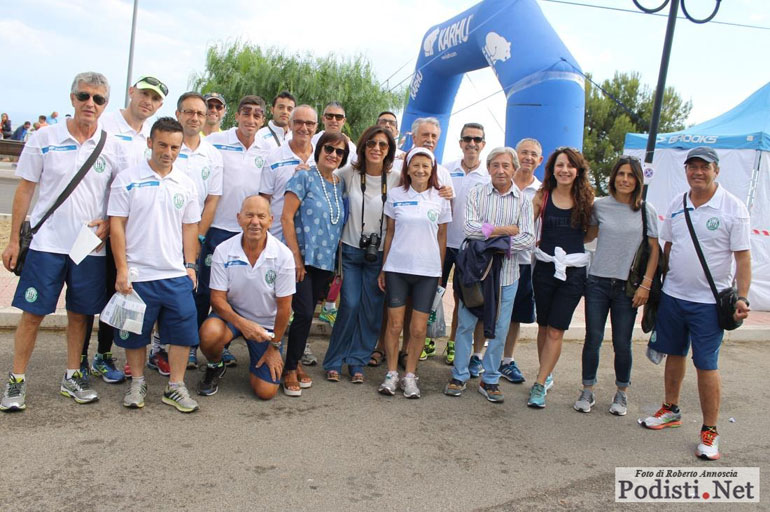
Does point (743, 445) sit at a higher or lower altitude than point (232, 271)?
lower

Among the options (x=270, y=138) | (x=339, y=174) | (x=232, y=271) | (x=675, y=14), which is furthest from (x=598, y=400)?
(x=675, y=14)

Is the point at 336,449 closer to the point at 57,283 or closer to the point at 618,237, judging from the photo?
the point at 57,283

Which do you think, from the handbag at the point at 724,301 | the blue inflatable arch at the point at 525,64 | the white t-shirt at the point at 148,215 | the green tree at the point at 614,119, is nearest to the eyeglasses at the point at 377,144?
the white t-shirt at the point at 148,215

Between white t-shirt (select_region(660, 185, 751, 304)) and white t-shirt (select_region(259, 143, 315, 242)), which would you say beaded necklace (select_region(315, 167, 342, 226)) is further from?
white t-shirt (select_region(660, 185, 751, 304))

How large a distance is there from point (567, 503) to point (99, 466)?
8.02 ft

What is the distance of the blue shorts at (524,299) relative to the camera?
17.0 feet

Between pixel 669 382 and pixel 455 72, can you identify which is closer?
pixel 669 382

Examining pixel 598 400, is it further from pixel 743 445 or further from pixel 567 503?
pixel 567 503

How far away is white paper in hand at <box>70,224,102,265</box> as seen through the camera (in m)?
3.82

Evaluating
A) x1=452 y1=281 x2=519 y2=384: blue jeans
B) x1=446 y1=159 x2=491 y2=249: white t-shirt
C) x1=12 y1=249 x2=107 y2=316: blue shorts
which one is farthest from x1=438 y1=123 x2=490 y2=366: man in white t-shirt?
x1=12 y1=249 x2=107 y2=316: blue shorts

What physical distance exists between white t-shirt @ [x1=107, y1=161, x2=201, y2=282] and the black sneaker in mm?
813

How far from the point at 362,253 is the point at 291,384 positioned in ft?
3.72

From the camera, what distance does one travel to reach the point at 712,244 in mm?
4117

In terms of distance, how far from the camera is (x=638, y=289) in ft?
14.7
